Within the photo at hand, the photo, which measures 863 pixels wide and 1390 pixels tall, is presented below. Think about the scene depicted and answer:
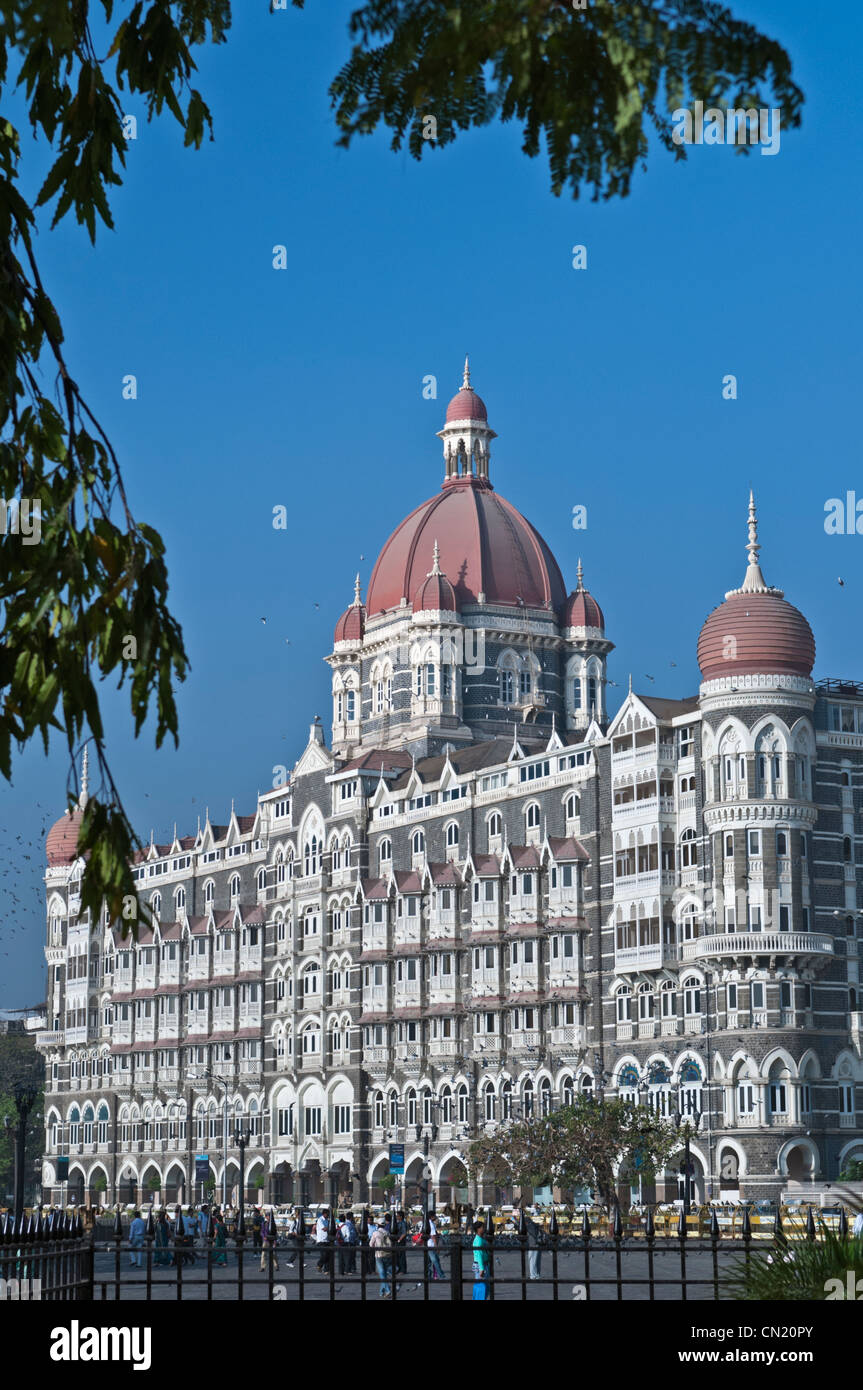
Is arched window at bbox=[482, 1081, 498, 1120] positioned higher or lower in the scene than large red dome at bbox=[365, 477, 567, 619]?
lower

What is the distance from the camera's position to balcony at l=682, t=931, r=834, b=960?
68.3 m

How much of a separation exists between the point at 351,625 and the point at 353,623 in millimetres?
165

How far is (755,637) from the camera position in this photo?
70.4 meters

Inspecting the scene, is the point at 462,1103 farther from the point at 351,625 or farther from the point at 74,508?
the point at 74,508

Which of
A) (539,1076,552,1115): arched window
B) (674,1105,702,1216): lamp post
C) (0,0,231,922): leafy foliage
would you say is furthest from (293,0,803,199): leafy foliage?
(539,1076,552,1115): arched window

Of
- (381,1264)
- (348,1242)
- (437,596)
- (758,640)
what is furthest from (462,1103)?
(381,1264)

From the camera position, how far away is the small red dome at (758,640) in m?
70.3

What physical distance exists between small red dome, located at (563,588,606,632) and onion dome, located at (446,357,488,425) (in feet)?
38.1

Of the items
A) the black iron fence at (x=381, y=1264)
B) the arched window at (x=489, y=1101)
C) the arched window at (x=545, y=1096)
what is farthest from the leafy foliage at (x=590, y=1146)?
the arched window at (x=489, y=1101)

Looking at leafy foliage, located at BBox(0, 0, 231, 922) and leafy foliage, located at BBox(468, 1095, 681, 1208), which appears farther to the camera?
leafy foliage, located at BBox(468, 1095, 681, 1208)

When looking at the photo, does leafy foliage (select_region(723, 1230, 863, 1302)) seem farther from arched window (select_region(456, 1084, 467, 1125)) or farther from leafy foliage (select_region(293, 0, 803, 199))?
arched window (select_region(456, 1084, 467, 1125))

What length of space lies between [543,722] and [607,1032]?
2777cm
